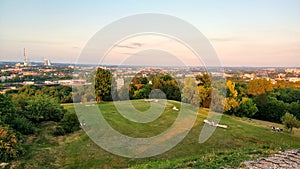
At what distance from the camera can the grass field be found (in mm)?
9461

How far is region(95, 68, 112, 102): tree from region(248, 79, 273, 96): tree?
26629 mm

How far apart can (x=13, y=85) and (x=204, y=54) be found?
38.8 meters

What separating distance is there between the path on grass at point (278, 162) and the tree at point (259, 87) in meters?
33.8

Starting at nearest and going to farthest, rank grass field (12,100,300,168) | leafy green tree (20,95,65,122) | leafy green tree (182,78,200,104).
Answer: grass field (12,100,300,168)
leafy green tree (20,95,65,122)
leafy green tree (182,78,200,104)

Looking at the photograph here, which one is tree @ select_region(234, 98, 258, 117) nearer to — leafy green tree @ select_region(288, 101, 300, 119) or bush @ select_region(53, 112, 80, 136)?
leafy green tree @ select_region(288, 101, 300, 119)

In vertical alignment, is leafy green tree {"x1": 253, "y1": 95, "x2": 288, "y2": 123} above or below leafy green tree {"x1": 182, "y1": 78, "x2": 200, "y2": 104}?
below

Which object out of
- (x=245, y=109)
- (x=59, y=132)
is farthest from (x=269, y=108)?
(x=59, y=132)

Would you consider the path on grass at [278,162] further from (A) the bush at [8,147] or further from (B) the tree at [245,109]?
(B) the tree at [245,109]

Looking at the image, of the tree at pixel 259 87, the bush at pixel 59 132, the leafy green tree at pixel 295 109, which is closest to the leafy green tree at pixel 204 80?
the tree at pixel 259 87

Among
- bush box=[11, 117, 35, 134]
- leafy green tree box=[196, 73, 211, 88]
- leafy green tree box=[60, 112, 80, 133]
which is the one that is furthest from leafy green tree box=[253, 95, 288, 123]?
bush box=[11, 117, 35, 134]

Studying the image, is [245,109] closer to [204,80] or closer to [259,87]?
[204,80]

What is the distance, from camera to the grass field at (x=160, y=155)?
9.46m

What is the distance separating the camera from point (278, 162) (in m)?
8.12

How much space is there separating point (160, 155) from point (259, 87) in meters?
35.6
